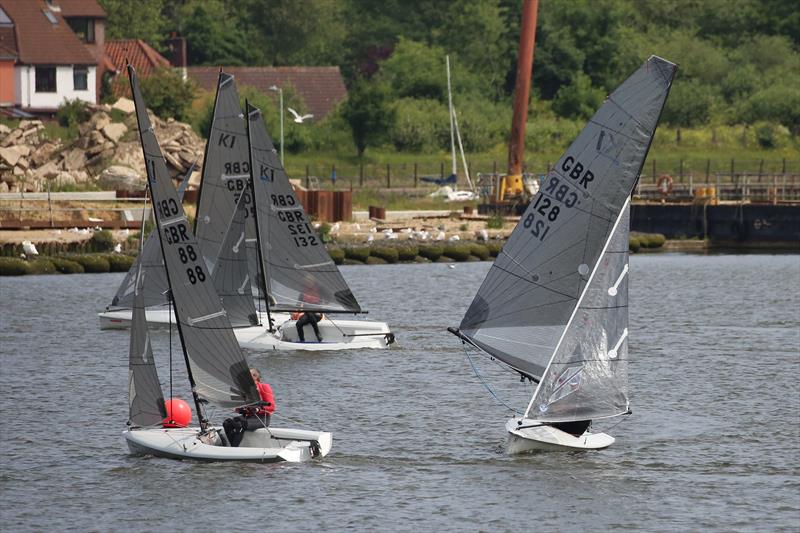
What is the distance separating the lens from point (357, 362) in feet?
147

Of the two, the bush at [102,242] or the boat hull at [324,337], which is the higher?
the bush at [102,242]

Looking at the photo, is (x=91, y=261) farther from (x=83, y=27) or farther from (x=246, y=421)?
(x=83, y=27)

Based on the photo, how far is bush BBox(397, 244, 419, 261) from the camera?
7931 cm

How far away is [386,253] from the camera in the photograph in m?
78.7

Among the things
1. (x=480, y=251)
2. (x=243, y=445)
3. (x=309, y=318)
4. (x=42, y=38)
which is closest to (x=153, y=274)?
(x=309, y=318)

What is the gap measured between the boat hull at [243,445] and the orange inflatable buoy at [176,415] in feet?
1.18

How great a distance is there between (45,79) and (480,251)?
40.4m

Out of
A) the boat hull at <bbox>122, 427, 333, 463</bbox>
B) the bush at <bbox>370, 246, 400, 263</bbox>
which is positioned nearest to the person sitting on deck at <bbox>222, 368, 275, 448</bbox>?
the boat hull at <bbox>122, 427, 333, 463</bbox>

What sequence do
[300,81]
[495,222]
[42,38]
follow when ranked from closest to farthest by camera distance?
[495,222]
[42,38]
[300,81]

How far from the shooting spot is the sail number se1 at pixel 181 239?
28.5 meters

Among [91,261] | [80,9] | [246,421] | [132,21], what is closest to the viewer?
[246,421]

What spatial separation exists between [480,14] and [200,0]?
27836 mm

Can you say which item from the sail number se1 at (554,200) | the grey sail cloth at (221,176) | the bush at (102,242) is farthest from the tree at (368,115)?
the sail number se1 at (554,200)

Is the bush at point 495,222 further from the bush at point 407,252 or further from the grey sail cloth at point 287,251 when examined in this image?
the grey sail cloth at point 287,251
